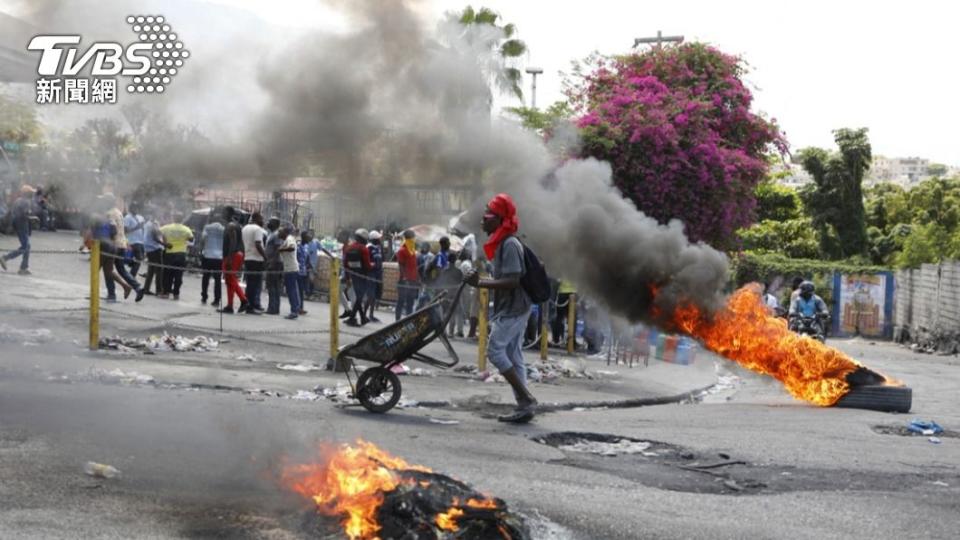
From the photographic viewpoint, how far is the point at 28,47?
8.62 m

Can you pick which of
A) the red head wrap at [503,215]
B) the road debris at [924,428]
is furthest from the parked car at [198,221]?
the road debris at [924,428]

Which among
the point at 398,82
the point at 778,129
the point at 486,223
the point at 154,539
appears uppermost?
the point at 778,129

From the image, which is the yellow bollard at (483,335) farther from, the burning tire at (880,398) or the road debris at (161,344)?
the burning tire at (880,398)

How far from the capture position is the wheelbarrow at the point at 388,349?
360 inches

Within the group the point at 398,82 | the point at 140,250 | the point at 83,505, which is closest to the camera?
the point at 83,505

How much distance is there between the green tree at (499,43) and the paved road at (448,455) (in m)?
3.06

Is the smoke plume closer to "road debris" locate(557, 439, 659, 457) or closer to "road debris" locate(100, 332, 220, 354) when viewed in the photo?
"road debris" locate(557, 439, 659, 457)

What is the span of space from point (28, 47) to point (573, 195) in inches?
211

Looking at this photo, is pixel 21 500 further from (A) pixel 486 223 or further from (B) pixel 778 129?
(B) pixel 778 129

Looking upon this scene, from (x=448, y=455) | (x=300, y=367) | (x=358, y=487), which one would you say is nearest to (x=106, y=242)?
(x=300, y=367)

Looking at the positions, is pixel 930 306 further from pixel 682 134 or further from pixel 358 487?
pixel 358 487

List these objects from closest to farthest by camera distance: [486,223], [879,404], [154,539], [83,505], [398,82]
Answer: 1. [154,539]
2. [83,505]
3. [398,82]
4. [486,223]
5. [879,404]

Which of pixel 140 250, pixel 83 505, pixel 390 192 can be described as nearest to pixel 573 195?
pixel 390 192

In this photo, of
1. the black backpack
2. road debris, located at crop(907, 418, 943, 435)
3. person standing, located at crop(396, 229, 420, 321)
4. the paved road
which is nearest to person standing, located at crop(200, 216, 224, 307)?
person standing, located at crop(396, 229, 420, 321)
